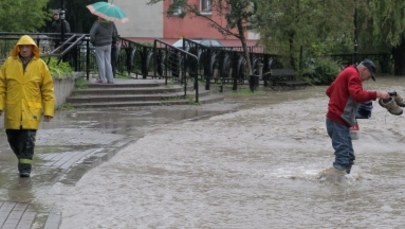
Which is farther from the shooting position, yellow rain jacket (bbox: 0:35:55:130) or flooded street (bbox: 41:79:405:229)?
yellow rain jacket (bbox: 0:35:55:130)

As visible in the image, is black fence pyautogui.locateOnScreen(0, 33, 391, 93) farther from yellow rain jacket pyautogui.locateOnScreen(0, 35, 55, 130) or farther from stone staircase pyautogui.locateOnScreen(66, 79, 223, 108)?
yellow rain jacket pyautogui.locateOnScreen(0, 35, 55, 130)

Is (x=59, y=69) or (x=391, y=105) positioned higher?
(x=59, y=69)

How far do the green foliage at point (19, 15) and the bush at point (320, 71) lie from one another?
14823 millimetres

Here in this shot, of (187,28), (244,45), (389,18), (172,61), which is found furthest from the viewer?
(187,28)

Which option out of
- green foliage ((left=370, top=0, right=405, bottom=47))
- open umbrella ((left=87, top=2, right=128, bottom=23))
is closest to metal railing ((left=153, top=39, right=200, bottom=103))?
open umbrella ((left=87, top=2, right=128, bottom=23))

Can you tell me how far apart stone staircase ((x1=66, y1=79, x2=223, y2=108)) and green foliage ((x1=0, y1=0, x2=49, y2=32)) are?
680 inches

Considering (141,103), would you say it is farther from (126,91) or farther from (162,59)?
(162,59)

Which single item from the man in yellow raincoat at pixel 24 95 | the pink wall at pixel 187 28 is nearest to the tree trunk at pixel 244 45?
the man in yellow raincoat at pixel 24 95

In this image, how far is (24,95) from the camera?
28.1ft

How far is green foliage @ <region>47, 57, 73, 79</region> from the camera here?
662 inches

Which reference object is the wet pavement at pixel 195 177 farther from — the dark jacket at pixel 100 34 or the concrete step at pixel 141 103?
the dark jacket at pixel 100 34

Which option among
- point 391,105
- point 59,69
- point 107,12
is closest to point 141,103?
point 59,69

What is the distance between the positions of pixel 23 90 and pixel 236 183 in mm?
2741

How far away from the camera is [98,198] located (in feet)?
26.0
